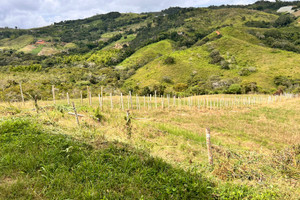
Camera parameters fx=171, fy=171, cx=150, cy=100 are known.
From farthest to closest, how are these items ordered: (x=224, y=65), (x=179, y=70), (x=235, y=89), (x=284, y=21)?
(x=284, y=21), (x=179, y=70), (x=224, y=65), (x=235, y=89)

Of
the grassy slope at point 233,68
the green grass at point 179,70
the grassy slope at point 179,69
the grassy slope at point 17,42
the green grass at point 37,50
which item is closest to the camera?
the grassy slope at point 233,68

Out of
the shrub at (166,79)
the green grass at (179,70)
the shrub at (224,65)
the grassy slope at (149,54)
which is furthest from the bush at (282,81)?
the grassy slope at (149,54)

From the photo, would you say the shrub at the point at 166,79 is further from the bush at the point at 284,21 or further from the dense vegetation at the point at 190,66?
the bush at the point at 284,21

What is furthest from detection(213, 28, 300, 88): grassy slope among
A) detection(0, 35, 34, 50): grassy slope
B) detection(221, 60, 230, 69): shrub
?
detection(0, 35, 34, 50): grassy slope

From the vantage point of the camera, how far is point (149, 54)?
103125mm

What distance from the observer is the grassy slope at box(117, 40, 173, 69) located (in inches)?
3794

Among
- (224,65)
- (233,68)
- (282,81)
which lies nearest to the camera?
(282,81)

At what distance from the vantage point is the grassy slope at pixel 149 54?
96.4 meters

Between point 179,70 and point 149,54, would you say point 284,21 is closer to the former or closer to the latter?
point 149,54

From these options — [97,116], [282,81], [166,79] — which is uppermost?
[166,79]

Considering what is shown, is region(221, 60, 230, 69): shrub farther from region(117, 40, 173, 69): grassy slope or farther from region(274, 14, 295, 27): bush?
region(274, 14, 295, 27): bush

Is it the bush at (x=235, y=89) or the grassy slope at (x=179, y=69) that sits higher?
the grassy slope at (x=179, y=69)

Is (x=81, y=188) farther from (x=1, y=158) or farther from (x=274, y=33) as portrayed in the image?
(x=274, y=33)

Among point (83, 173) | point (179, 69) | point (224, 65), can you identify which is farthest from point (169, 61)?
point (83, 173)
